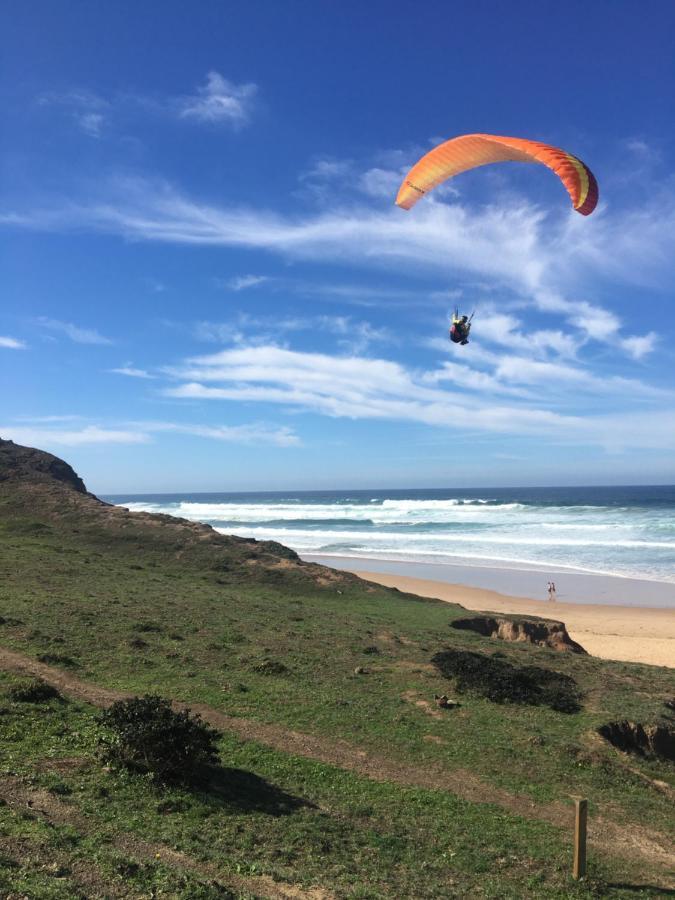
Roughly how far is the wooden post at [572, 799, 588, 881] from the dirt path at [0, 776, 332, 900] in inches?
133

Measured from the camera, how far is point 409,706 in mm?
13773

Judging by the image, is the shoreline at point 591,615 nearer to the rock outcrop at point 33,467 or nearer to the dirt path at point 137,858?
the dirt path at point 137,858

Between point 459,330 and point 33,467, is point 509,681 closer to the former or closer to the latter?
point 459,330

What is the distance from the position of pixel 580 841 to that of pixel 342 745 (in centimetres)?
463

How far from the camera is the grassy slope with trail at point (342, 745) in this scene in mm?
7922

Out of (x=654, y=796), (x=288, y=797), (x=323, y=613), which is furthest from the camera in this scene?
(x=323, y=613)

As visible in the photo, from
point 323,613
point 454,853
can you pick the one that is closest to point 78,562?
point 323,613

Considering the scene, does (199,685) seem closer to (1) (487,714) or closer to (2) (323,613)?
(1) (487,714)

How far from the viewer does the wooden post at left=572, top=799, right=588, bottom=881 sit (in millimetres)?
8016

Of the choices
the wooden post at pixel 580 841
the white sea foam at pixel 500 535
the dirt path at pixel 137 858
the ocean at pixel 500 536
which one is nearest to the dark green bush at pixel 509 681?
the wooden post at pixel 580 841

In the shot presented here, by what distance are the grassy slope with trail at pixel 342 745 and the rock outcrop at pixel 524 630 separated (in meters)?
1.14

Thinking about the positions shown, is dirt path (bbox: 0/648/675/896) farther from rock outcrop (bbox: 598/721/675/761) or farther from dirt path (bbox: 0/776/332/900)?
dirt path (bbox: 0/776/332/900)

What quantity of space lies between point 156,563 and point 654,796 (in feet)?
80.2

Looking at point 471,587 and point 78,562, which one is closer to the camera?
point 78,562
